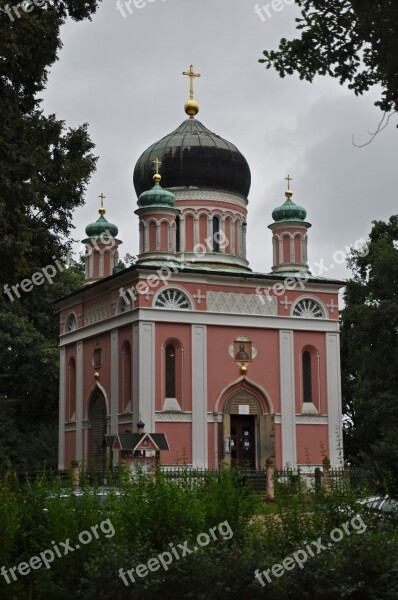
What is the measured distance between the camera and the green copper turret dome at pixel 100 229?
36.9m

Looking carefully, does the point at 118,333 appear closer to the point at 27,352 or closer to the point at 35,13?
the point at 27,352

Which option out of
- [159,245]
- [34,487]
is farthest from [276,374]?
[34,487]

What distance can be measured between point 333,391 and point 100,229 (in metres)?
10.9

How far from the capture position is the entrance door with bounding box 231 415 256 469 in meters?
31.5

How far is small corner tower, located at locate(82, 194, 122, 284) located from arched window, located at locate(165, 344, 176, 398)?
6203 mm

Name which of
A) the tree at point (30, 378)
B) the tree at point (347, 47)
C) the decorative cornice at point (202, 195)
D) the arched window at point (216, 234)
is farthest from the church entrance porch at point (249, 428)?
the tree at point (347, 47)

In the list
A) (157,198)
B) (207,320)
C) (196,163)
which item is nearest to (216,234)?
(196,163)

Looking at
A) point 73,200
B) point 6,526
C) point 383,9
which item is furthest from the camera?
point 73,200

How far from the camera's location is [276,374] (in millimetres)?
32156

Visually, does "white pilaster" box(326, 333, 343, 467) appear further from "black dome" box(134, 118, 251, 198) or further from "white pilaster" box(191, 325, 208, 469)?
"black dome" box(134, 118, 251, 198)

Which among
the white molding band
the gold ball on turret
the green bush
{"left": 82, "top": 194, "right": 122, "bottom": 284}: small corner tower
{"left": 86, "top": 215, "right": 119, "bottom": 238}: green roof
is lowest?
the green bush

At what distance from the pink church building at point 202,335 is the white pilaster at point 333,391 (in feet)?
0.11

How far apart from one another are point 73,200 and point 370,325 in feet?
52.5

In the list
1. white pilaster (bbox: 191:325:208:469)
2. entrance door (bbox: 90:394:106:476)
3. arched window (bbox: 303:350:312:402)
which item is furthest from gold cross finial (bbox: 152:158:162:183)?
arched window (bbox: 303:350:312:402)
